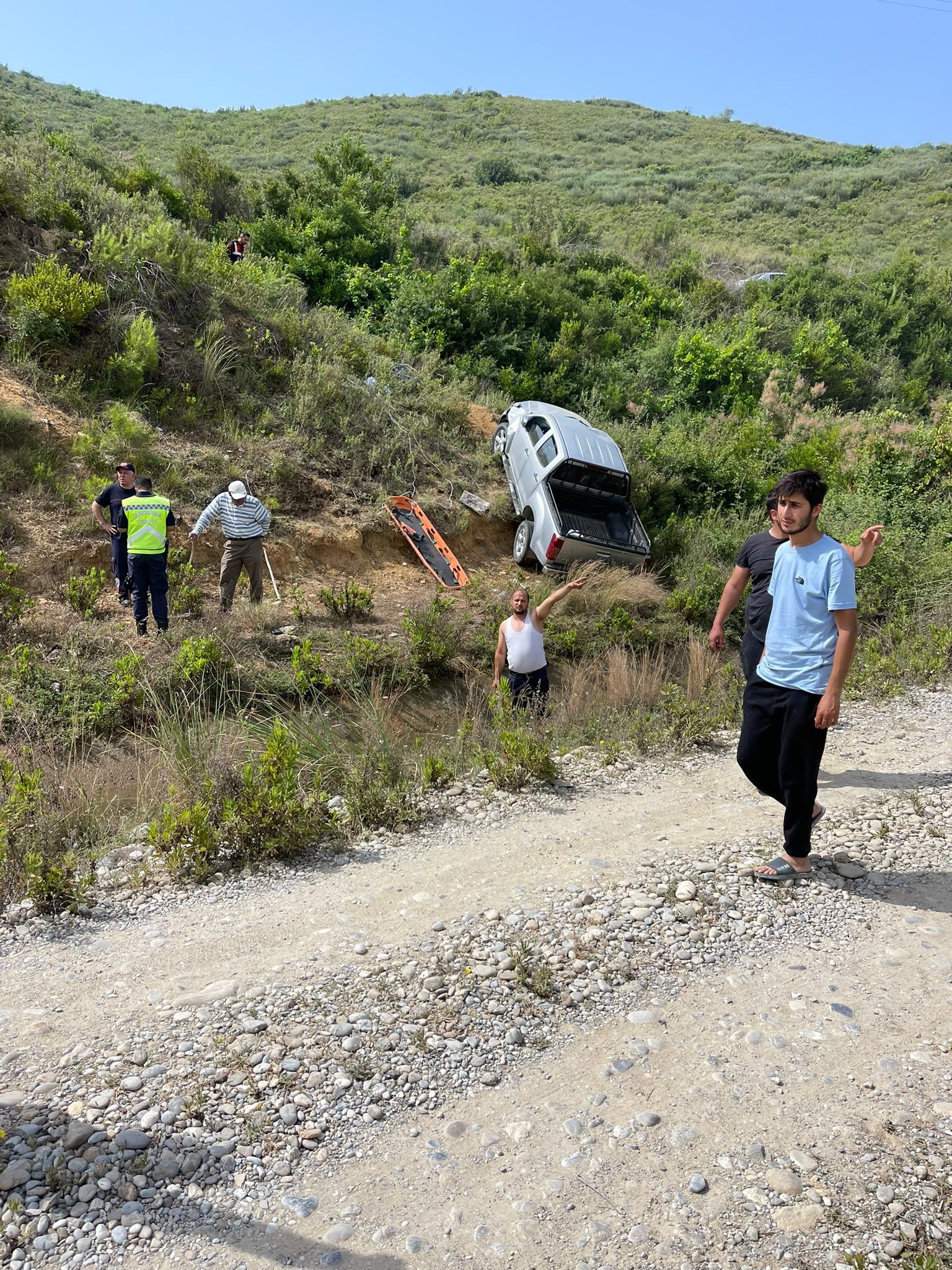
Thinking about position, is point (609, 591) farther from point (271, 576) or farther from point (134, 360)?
point (134, 360)

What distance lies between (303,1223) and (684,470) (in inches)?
526

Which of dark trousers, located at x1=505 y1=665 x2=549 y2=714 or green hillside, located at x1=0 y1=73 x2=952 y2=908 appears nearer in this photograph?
green hillside, located at x1=0 y1=73 x2=952 y2=908

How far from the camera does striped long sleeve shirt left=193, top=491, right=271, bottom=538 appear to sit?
360 inches

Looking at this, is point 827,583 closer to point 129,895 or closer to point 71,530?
point 129,895

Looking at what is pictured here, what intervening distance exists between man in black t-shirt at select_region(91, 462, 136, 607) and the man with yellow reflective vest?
0.29m

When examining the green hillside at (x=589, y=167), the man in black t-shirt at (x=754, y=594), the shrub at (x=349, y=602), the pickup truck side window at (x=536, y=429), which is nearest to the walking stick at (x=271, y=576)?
the shrub at (x=349, y=602)

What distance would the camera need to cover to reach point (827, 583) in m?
3.94

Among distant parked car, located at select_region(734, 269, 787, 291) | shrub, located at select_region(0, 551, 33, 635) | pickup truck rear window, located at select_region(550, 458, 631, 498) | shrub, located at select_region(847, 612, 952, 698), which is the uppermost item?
distant parked car, located at select_region(734, 269, 787, 291)

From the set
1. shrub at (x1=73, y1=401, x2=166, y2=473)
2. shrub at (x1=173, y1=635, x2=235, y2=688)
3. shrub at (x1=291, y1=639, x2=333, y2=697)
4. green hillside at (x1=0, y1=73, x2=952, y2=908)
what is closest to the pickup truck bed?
green hillside at (x1=0, y1=73, x2=952, y2=908)

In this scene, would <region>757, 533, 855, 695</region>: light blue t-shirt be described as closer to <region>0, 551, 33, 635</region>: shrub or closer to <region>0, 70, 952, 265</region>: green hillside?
<region>0, 551, 33, 635</region>: shrub

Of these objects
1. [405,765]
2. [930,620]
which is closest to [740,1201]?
[405,765]

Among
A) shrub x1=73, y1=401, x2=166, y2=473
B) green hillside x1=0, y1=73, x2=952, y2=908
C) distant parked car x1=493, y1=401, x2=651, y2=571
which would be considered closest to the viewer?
green hillside x1=0, y1=73, x2=952, y2=908

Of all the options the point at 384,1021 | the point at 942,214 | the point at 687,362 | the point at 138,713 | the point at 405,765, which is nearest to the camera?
the point at 384,1021

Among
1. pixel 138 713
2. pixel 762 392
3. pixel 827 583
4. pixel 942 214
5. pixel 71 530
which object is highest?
pixel 942 214
